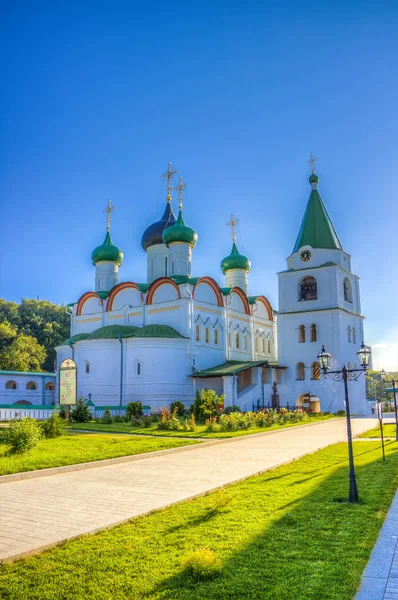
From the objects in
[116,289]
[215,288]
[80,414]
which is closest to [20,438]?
[80,414]

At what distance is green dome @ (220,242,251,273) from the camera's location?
3822cm

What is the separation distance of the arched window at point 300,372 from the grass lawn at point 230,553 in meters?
25.5

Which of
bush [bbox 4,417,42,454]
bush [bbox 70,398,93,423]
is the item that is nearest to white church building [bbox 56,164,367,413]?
bush [bbox 70,398,93,423]

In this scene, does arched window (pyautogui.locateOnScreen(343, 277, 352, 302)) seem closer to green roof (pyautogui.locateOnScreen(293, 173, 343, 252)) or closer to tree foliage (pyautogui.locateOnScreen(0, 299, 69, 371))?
green roof (pyautogui.locateOnScreen(293, 173, 343, 252))

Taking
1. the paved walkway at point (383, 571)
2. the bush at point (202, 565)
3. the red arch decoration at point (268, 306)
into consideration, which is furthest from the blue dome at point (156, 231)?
the bush at point (202, 565)

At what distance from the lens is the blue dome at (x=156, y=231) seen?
35969mm

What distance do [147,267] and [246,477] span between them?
1114 inches

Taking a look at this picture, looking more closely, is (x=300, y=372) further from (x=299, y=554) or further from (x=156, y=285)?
(x=299, y=554)

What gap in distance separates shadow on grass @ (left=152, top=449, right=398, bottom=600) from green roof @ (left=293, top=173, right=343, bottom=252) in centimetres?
2761

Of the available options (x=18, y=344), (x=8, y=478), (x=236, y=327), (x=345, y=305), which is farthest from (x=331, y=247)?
(x=8, y=478)

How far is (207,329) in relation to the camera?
3164 centimetres

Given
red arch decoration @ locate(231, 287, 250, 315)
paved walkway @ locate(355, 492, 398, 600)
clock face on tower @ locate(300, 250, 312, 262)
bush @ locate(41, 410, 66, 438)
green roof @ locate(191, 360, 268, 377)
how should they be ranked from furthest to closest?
red arch decoration @ locate(231, 287, 250, 315)
clock face on tower @ locate(300, 250, 312, 262)
green roof @ locate(191, 360, 268, 377)
bush @ locate(41, 410, 66, 438)
paved walkway @ locate(355, 492, 398, 600)

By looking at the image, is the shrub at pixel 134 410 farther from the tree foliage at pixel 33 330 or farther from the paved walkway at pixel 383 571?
the tree foliage at pixel 33 330

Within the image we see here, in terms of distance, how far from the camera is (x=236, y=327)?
34.8 m
